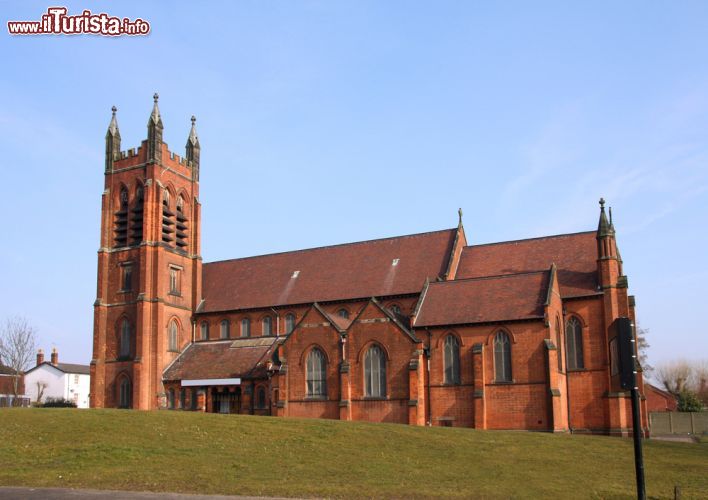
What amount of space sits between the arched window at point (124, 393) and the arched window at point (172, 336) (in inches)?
154

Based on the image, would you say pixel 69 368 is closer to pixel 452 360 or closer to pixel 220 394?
pixel 220 394

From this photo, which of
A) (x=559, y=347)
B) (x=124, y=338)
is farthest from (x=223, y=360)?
(x=559, y=347)

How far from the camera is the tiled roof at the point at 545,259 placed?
45.7 metres

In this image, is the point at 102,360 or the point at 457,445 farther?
the point at 102,360

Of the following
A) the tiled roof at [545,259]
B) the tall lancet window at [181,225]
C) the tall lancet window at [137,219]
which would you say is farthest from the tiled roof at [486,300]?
the tall lancet window at [137,219]

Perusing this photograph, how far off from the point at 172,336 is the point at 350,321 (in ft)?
51.3

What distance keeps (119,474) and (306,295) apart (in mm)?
31969

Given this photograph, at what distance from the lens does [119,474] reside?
2202 centimetres

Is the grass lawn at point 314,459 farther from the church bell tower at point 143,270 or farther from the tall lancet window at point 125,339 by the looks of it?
the tall lancet window at point 125,339

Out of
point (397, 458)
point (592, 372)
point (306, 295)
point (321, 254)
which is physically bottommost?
point (397, 458)

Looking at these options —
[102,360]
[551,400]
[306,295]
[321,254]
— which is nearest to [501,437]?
[551,400]

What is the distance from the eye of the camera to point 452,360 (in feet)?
141

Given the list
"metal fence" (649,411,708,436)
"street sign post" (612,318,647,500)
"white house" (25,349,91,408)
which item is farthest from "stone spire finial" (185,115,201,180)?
"street sign post" (612,318,647,500)

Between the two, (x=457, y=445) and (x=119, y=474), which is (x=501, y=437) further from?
(x=119, y=474)
